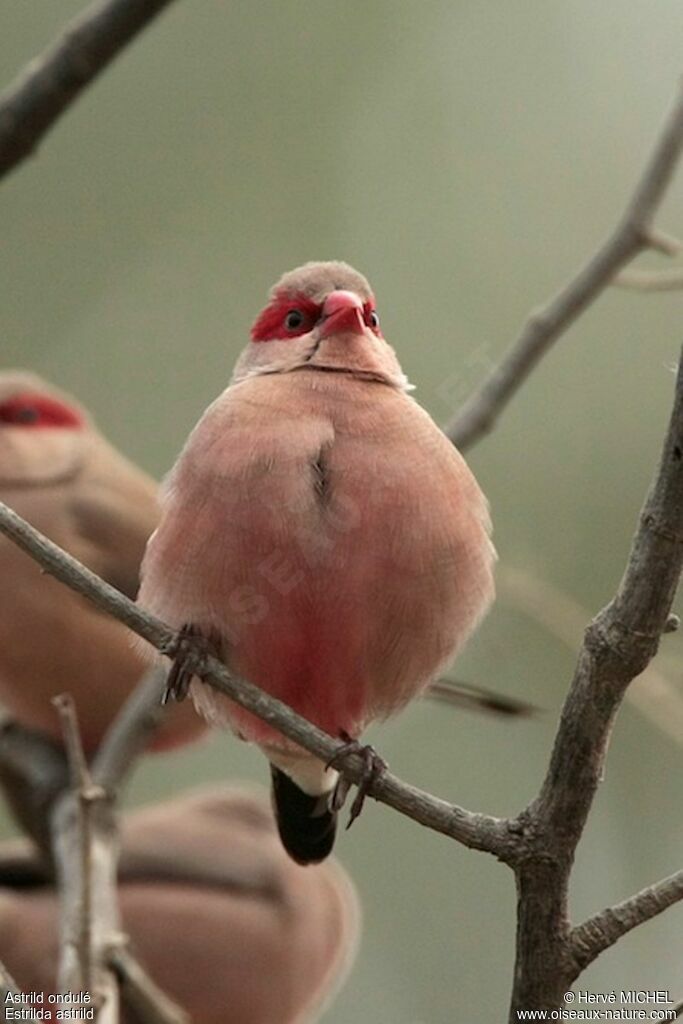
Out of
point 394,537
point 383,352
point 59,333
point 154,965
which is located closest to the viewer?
point 394,537

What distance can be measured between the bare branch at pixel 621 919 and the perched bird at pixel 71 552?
264 cm

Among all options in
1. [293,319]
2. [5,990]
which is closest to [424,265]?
[293,319]

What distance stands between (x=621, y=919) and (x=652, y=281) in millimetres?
1728

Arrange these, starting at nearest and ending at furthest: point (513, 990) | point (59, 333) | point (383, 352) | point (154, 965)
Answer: point (513, 990) < point (383, 352) < point (154, 965) < point (59, 333)

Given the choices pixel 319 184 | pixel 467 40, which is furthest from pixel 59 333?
pixel 467 40

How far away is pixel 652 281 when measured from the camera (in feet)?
11.8

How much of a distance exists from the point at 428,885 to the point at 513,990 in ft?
16.4

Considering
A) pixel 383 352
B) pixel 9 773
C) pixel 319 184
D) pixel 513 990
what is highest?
pixel 319 184

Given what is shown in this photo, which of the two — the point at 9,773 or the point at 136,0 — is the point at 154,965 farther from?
the point at 136,0

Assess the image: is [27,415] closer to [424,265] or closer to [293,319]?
[424,265]

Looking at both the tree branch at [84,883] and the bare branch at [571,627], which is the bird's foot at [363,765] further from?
the bare branch at [571,627]

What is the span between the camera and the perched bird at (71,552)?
5.06 meters

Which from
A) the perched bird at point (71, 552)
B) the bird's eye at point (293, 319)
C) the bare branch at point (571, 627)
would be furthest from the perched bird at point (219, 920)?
the bird's eye at point (293, 319)

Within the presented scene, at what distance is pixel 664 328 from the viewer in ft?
23.1
